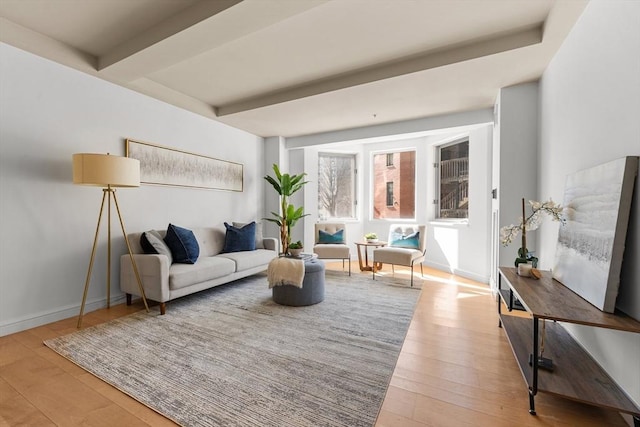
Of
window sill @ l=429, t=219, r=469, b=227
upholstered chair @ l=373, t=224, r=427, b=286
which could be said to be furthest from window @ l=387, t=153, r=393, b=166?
upholstered chair @ l=373, t=224, r=427, b=286

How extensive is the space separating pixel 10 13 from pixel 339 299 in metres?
3.99

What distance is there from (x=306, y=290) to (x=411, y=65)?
270cm

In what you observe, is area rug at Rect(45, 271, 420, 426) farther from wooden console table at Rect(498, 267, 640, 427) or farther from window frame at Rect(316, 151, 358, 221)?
window frame at Rect(316, 151, 358, 221)

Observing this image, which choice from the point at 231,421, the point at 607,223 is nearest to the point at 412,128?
the point at 607,223

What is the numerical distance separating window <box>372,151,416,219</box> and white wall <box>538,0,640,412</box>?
3.01m

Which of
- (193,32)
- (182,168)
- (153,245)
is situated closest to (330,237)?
(182,168)

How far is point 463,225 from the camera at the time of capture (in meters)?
4.58

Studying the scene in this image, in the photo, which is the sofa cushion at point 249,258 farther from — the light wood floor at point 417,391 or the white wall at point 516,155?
the white wall at point 516,155

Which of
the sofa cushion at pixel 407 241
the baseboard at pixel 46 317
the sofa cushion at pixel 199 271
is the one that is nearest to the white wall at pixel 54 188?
the baseboard at pixel 46 317

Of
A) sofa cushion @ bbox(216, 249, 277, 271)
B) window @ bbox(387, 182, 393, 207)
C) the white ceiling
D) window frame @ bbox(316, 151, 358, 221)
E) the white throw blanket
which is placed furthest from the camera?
window frame @ bbox(316, 151, 358, 221)

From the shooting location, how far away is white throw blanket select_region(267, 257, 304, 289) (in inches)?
122

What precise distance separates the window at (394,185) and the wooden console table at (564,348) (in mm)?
3655

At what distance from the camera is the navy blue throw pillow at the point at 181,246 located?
3.28m

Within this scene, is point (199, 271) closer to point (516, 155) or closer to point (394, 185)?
point (516, 155)
